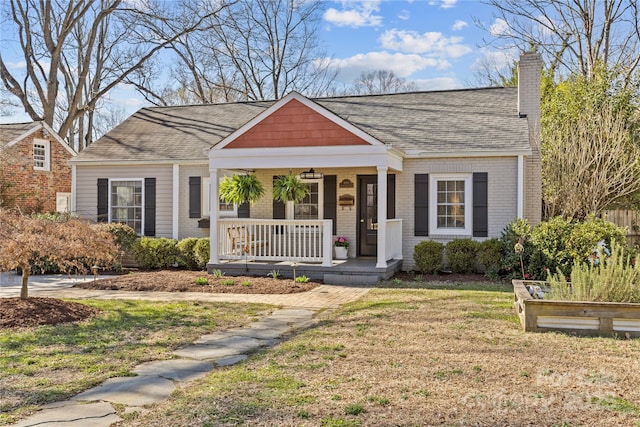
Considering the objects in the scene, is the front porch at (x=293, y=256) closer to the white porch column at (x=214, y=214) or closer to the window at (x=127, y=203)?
the white porch column at (x=214, y=214)

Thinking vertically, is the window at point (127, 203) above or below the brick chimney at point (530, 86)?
below

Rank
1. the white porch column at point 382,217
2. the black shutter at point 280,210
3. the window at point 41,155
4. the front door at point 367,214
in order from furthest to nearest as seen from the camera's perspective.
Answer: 1. the window at point 41,155
2. the black shutter at point 280,210
3. the front door at point 367,214
4. the white porch column at point 382,217

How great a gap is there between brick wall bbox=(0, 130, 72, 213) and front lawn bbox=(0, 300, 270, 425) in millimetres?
12722

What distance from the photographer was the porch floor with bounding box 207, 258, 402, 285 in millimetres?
11219

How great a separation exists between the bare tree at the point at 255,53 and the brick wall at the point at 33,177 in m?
8.09

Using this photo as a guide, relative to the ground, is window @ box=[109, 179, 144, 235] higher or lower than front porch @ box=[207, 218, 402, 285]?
higher

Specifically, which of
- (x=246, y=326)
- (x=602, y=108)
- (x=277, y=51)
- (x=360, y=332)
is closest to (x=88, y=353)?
(x=246, y=326)

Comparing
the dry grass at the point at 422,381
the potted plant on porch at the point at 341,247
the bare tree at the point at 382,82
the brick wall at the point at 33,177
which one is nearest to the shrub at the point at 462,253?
the potted plant on porch at the point at 341,247

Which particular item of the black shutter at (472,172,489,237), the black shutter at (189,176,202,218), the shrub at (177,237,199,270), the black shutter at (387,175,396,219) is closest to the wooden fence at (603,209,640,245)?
the black shutter at (472,172,489,237)

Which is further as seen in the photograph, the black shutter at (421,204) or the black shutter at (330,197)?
the black shutter at (330,197)

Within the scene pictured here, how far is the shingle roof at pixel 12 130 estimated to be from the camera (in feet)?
62.9

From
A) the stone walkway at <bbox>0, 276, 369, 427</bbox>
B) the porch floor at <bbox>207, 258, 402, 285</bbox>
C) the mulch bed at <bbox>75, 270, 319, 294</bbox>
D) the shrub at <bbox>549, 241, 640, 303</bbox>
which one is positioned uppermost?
the shrub at <bbox>549, 241, 640, 303</bbox>

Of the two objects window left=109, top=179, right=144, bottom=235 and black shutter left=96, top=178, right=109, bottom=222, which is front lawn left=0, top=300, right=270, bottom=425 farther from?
black shutter left=96, top=178, right=109, bottom=222

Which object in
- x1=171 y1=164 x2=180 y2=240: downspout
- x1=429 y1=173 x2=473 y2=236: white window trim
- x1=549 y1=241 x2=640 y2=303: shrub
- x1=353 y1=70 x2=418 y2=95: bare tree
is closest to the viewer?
x1=549 y1=241 x2=640 y2=303: shrub
